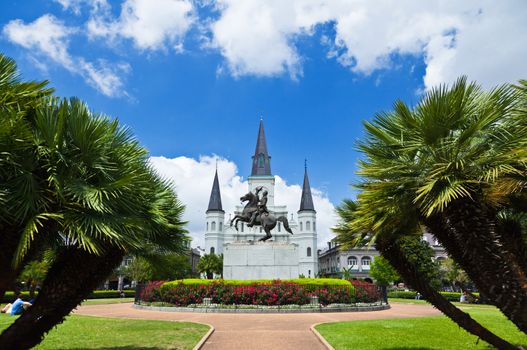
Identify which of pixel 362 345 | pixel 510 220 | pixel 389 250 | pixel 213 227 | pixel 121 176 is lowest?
pixel 362 345

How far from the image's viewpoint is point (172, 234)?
812cm

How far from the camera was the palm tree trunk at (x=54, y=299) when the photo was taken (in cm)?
597

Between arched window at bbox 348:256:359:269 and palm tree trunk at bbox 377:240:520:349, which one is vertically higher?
arched window at bbox 348:256:359:269

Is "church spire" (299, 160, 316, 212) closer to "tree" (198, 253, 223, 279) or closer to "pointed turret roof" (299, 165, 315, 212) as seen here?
"pointed turret roof" (299, 165, 315, 212)

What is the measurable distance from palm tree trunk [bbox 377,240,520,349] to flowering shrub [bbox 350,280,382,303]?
17548 millimetres

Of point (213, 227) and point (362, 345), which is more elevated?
A: point (213, 227)

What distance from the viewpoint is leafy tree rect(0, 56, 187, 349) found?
532 cm

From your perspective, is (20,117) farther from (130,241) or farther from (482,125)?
(482,125)

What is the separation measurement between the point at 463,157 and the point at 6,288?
7116 millimetres

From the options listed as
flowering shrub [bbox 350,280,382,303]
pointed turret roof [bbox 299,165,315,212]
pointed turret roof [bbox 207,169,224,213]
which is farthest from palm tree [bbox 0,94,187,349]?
pointed turret roof [bbox 207,169,224,213]

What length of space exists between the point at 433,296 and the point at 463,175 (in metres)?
2.18

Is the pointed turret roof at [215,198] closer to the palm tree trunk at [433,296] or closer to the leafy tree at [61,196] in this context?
the palm tree trunk at [433,296]

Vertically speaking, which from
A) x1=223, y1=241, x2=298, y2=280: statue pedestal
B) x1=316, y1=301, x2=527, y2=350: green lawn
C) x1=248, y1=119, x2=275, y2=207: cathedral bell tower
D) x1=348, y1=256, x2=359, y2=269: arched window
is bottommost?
x1=316, y1=301, x2=527, y2=350: green lawn

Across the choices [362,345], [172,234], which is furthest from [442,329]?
[172,234]
